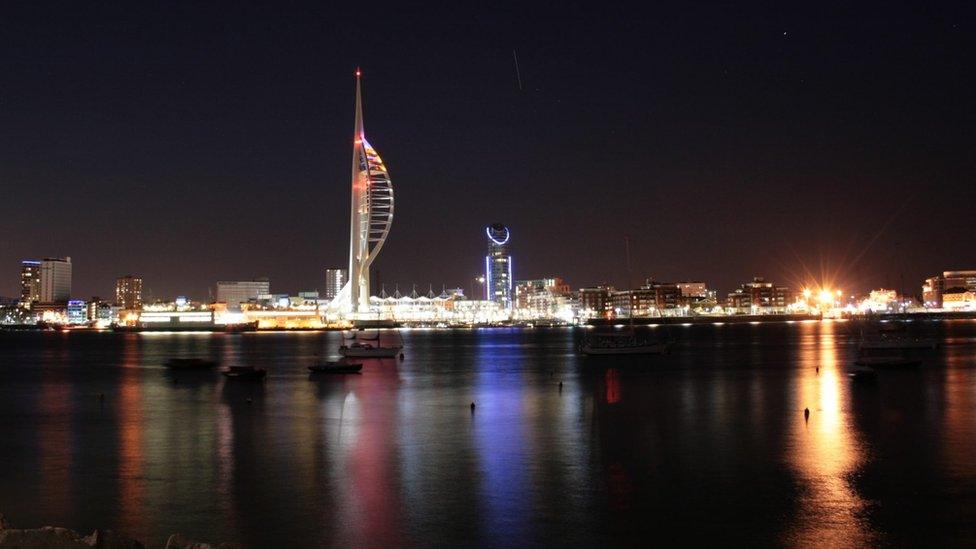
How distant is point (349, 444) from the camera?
18.2 meters

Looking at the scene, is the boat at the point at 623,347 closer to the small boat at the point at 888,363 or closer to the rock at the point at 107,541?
the small boat at the point at 888,363

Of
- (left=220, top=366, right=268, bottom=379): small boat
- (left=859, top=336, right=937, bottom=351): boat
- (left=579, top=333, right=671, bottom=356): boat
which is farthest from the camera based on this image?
(left=579, top=333, right=671, bottom=356): boat

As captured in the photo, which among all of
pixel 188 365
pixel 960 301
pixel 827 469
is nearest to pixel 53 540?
pixel 827 469

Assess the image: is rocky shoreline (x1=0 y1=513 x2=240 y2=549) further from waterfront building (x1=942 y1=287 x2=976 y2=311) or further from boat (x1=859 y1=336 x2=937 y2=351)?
waterfront building (x1=942 y1=287 x2=976 y2=311)

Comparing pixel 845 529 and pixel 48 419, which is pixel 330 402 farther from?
pixel 845 529

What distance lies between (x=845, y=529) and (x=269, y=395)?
72.1 feet

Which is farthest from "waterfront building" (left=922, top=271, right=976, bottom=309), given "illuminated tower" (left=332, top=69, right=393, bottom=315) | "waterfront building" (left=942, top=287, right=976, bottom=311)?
"illuminated tower" (left=332, top=69, right=393, bottom=315)

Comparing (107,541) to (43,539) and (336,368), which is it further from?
(336,368)

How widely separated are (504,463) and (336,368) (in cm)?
2457

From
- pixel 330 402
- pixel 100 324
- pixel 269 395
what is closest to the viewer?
pixel 330 402

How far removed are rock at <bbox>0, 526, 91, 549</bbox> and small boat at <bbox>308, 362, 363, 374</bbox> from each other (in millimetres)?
32503

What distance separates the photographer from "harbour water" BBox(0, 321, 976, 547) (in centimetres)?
1137

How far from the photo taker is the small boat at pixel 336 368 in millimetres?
38906

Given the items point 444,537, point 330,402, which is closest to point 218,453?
point 444,537
